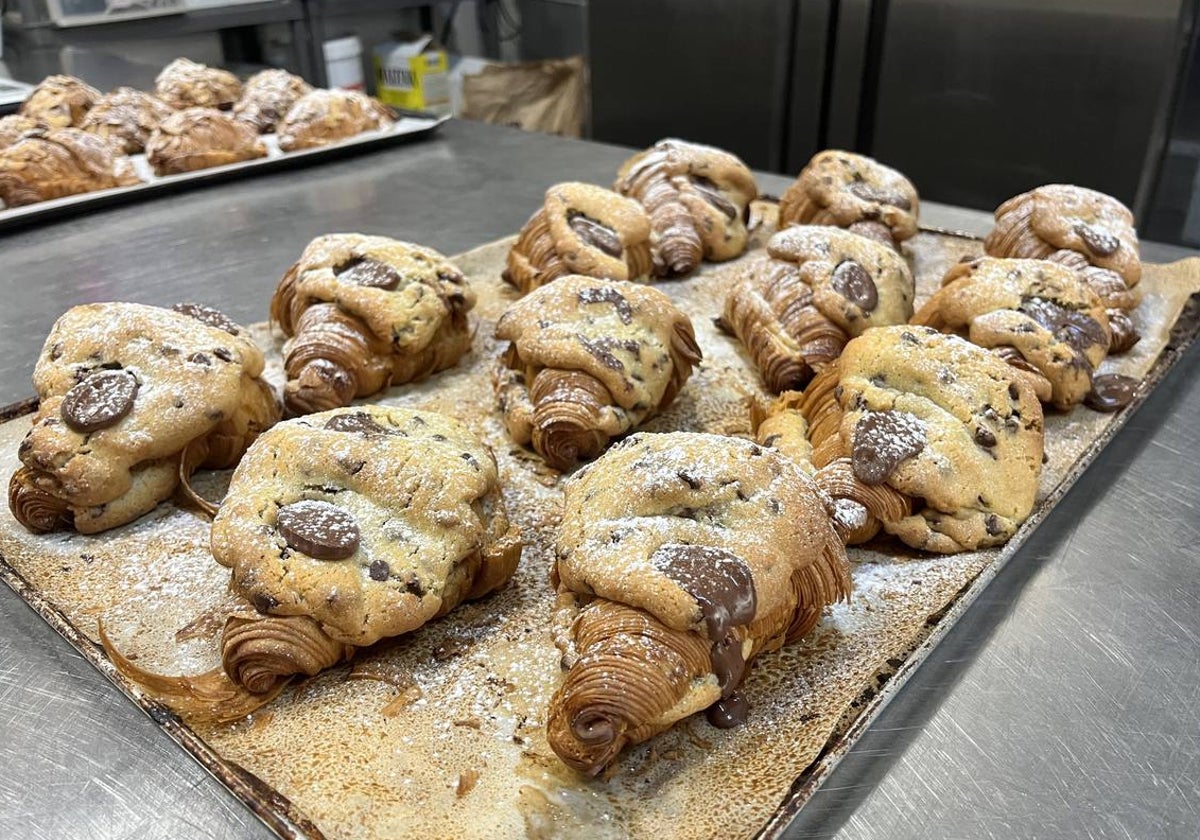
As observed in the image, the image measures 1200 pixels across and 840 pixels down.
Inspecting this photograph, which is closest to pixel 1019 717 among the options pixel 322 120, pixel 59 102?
pixel 322 120

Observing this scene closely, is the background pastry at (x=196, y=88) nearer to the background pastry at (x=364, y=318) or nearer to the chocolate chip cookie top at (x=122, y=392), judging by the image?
the background pastry at (x=364, y=318)

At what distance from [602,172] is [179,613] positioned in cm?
258

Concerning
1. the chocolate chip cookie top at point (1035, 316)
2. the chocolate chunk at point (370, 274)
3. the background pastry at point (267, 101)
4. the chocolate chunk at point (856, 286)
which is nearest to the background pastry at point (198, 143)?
the background pastry at point (267, 101)

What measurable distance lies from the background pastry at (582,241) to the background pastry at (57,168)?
1622 millimetres

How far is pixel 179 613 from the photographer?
1.46 metres

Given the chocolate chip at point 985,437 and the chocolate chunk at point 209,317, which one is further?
the chocolate chunk at point 209,317

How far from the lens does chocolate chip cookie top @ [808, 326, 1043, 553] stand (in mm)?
1571

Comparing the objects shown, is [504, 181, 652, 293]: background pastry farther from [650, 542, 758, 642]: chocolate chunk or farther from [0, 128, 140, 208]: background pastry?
[0, 128, 140, 208]: background pastry

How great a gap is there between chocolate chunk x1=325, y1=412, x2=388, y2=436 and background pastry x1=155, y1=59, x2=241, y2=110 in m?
3.01

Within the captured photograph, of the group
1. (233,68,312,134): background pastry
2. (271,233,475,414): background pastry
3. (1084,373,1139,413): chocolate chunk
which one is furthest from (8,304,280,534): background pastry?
(233,68,312,134): background pastry

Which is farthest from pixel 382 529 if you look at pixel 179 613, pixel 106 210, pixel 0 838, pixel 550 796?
pixel 106 210

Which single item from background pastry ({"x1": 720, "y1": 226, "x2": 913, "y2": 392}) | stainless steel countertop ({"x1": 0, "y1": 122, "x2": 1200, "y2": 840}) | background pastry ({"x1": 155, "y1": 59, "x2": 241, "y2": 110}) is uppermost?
background pastry ({"x1": 155, "y1": 59, "x2": 241, "y2": 110})

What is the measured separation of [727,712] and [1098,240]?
1708 millimetres

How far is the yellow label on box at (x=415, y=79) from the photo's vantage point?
5664 millimetres
